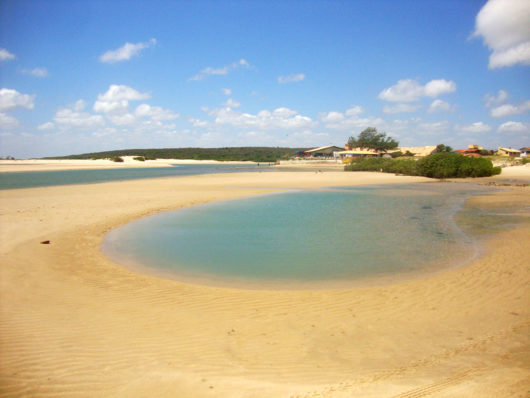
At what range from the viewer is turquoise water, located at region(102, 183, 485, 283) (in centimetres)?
918

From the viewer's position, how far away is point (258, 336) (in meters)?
A: 5.39

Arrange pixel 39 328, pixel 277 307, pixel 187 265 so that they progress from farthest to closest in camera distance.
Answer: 1. pixel 187 265
2. pixel 277 307
3. pixel 39 328

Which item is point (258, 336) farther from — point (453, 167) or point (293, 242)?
point (453, 167)

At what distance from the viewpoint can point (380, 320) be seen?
5965 mm

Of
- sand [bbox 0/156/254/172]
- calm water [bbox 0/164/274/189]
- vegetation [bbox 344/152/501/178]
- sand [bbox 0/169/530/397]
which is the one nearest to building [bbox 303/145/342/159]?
sand [bbox 0/156/254/172]

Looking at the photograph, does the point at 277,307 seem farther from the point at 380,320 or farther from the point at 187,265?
the point at 187,265

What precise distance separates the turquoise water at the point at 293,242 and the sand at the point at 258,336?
1092 mm

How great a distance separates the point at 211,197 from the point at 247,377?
2024cm

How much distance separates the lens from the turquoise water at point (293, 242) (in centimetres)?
918

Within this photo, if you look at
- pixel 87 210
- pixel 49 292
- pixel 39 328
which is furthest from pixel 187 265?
pixel 87 210

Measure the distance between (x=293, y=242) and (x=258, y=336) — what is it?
6.83 m

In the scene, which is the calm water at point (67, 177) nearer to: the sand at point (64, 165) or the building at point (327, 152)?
the sand at point (64, 165)

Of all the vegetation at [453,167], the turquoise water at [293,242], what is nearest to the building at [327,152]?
the vegetation at [453,167]

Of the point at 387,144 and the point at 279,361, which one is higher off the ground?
the point at 387,144
